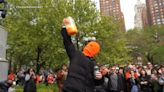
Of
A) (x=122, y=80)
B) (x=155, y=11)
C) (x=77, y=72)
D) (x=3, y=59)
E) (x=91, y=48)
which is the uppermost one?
(x=155, y=11)

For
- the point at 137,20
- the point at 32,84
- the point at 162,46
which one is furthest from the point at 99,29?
the point at 137,20

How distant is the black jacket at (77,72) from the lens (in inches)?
174

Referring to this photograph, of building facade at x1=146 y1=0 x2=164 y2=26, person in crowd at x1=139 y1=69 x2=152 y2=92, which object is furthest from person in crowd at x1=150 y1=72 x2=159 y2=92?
building facade at x1=146 y1=0 x2=164 y2=26

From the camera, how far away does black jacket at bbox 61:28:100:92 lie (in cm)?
442

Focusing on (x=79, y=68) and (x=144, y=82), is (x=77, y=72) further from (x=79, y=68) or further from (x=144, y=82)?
(x=144, y=82)

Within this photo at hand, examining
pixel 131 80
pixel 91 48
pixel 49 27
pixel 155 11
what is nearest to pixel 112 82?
pixel 131 80

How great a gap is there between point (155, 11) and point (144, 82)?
116365 millimetres

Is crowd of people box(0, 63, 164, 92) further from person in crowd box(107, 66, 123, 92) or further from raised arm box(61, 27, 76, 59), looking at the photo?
raised arm box(61, 27, 76, 59)

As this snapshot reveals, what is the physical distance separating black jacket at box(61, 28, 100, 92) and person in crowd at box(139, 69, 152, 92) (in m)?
9.22

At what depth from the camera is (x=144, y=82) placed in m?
13.6

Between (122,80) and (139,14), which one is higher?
(139,14)

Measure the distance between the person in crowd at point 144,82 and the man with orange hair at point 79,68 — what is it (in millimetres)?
9157

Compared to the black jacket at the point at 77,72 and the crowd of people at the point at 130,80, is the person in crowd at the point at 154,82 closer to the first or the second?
the crowd of people at the point at 130,80

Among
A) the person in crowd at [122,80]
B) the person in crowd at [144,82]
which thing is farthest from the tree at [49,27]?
the person in crowd at [144,82]
